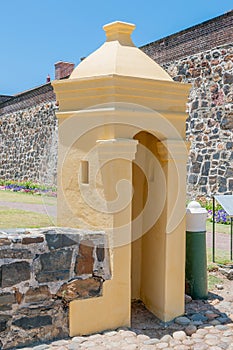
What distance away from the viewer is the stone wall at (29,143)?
1855 centimetres

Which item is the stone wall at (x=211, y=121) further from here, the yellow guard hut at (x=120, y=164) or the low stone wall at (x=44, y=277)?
the low stone wall at (x=44, y=277)

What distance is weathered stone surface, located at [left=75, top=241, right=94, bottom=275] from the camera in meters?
4.03

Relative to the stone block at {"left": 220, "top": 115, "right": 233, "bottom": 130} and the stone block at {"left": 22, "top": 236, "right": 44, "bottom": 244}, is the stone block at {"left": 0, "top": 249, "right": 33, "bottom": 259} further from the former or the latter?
the stone block at {"left": 220, "top": 115, "right": 233, "bottom": 130}

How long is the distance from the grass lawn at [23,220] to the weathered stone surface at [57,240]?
3404 mm

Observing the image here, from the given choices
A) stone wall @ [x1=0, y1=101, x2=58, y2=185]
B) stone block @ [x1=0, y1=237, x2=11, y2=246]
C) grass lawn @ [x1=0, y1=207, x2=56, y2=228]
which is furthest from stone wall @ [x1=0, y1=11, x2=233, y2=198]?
stone block @ [x1=0, y1=237, x2=11, y2=246]

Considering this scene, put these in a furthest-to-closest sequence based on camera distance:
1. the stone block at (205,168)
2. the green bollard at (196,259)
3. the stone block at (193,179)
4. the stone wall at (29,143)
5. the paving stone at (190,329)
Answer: the stone wall at (29,143) → the stone block at (193,179) → the stone block at (205,168) → the green bollard at (196,259) → the paving stone at (190,329)

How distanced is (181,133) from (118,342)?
2.11 m

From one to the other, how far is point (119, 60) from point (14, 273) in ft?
7.32

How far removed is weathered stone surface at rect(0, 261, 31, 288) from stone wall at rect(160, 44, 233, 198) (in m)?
7.83

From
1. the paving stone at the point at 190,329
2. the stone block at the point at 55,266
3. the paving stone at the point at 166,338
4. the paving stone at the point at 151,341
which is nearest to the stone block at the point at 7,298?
the stone block at the point at 55,266

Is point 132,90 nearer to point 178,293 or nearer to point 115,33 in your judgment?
point 115,33

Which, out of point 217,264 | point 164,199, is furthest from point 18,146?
point 164,199

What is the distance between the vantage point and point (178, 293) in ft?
14.8

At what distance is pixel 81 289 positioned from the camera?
401cm
